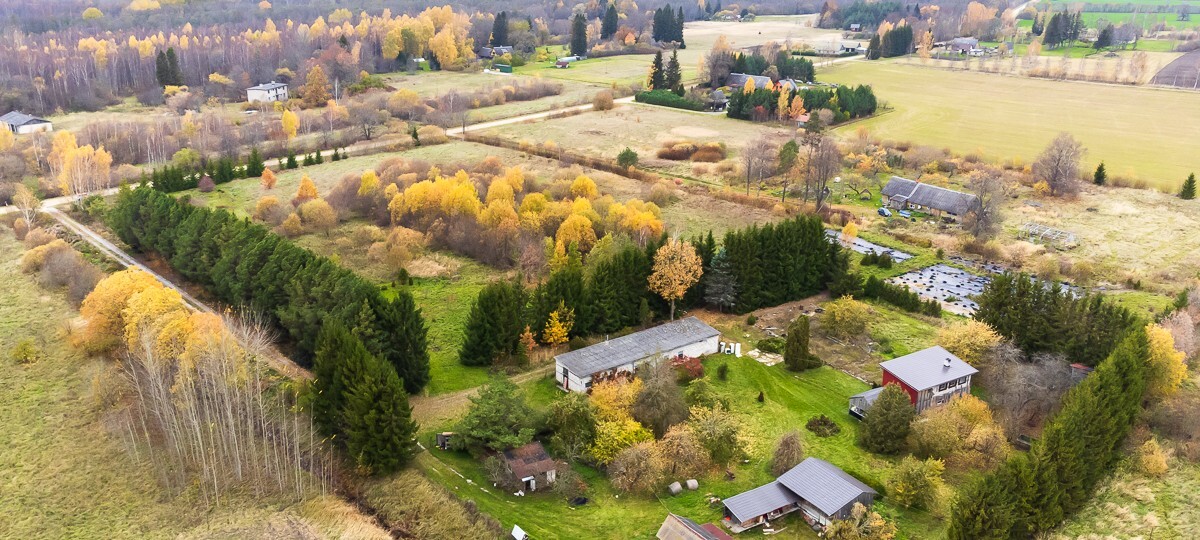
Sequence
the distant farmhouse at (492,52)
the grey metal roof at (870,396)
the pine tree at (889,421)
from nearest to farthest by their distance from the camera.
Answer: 1. the pine tree at (889,421)
2. the grey metal roof at (870,396)
3. the distant farmhouse at (492,52)

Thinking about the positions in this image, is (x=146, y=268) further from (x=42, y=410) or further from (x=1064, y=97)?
(x=1064, y=97)

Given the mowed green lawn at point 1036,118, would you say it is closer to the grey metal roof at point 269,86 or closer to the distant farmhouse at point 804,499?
the distant farmhouse at point 804,499

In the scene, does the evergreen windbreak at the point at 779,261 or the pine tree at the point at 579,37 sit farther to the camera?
the pine tree at the point at 579,37

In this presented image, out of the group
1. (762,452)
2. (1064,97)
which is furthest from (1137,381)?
(1064,97)

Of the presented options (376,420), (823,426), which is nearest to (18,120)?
(376,420)

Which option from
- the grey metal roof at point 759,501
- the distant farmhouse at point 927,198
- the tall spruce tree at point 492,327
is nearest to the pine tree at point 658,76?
the distant farmhouse at point 927,198

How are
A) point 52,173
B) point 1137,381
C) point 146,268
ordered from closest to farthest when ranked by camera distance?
point 1137,381 → point 146,268 → point 52,173
